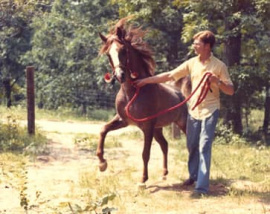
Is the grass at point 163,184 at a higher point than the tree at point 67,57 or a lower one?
lower

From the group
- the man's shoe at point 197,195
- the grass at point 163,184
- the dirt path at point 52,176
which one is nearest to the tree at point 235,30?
the grass at point 163,184

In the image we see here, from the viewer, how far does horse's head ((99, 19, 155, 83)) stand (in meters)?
6.28

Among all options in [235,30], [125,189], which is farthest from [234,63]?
[125,189]

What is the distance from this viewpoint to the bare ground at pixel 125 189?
5.54m

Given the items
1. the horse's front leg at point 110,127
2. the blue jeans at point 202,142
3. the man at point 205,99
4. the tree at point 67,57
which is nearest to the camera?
the man at point 205,99

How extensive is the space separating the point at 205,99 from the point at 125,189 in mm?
1740

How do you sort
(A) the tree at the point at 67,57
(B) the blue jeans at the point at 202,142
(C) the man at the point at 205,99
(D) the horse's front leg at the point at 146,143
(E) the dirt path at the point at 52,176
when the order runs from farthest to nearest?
(A) the tree at the point at 67,57 → (D) the horse's front leg at the point at 146,143 → (B) the blue jeans at the point at 202,142 → (C) the man at the point at 205,99 → (E) the dirt path at the point at 52,176

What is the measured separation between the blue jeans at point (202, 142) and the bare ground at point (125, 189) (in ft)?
0.85

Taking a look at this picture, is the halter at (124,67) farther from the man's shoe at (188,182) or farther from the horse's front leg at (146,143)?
the man's shoe at (188,182)

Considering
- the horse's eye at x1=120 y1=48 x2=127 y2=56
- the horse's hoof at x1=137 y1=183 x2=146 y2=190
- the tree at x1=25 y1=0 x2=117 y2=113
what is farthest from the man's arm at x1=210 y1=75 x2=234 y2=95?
the tree at x1=25 y1=0 x2=117 y2=113

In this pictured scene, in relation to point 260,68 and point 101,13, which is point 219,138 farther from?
point 101,13

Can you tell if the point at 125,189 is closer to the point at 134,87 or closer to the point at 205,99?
the point at 134,87

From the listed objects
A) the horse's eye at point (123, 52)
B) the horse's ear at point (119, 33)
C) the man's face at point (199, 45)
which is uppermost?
the horse's ear at point (119, 33)

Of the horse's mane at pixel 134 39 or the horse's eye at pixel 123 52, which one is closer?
the horse's eye at pixel 123 52
